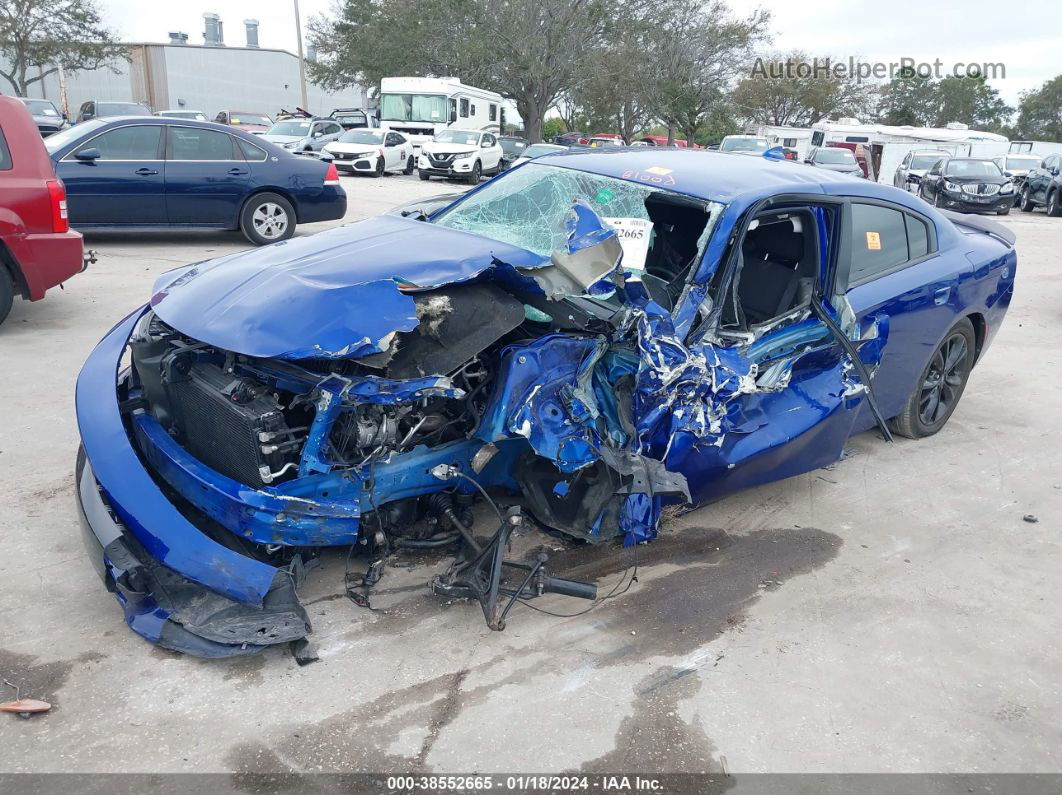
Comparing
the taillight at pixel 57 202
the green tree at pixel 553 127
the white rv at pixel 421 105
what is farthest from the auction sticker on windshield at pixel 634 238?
the green tree at pixel 553 127

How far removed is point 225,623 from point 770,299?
3.14 meters

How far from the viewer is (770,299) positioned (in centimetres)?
467

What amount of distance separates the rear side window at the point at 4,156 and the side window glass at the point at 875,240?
5.92 m

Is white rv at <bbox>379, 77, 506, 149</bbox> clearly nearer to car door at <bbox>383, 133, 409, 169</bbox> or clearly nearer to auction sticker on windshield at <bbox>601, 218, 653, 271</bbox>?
car door at <bbox>383, 133, 409, 169</bbox>

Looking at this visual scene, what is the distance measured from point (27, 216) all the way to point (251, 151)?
14.1 feet

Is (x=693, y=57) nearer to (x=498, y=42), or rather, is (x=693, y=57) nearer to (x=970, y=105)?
(x=498, y=42)

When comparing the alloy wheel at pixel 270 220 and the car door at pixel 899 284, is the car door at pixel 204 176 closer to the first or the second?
the alloy wheel at pixel 270 220

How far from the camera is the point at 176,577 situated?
320 centimetres

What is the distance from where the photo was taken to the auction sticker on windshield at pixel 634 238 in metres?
4.22

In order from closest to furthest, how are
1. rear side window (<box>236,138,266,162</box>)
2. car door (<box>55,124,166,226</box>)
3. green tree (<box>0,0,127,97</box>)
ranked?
car door (<box>55,124,166,226</box>) → rear side window (<box>236,138,266,162</box>) → green tree (<box>0,0,127,97</box>)

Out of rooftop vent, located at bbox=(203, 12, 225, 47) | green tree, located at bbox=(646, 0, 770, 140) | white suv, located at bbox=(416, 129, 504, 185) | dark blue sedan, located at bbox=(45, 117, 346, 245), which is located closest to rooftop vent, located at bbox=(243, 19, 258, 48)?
rooftop vent, located at bbox=(203, 12, 225, 47)

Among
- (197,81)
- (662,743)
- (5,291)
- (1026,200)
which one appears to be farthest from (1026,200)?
(197,81)

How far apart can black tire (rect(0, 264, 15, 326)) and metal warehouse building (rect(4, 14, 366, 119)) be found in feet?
153

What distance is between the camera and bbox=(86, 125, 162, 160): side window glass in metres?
9.59
